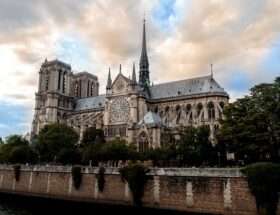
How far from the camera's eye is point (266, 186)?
917 inches

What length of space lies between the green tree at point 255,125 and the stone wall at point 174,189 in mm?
8072

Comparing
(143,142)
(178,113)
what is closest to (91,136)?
(143,142)

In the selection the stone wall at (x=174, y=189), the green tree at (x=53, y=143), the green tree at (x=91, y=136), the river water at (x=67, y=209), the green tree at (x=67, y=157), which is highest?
the green tree at (x=91, y=136)

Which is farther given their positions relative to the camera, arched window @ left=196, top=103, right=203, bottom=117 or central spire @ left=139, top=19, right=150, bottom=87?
central spire @ left=139, top=19, right=150, bottom=87

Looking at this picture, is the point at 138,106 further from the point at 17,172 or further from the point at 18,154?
the point at 17,172

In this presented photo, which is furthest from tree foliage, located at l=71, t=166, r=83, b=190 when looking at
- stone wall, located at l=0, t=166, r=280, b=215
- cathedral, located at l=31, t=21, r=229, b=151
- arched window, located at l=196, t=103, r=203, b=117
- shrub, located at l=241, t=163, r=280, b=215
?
arched window, located at l=196, t=103, r=203, b=117

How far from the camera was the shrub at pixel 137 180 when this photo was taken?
30.6 meters

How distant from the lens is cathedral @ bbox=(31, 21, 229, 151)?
64.8 metres

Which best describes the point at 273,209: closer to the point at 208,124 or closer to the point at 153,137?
the point at 153,137

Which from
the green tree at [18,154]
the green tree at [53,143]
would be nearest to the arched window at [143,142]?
the green tree at [53,143]

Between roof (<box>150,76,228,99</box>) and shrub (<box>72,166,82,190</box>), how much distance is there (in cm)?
4007

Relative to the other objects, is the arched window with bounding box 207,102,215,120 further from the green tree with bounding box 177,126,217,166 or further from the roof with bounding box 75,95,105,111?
the roof with bounding box 75,95,105,111

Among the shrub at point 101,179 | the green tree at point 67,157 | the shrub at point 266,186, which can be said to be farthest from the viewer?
the green tree at point 67,157

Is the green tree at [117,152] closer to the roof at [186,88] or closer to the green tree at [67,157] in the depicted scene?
the green tree at [67,157]
